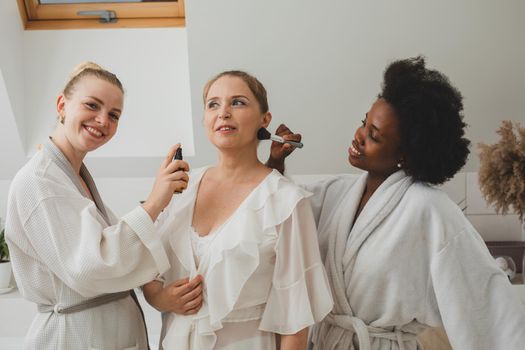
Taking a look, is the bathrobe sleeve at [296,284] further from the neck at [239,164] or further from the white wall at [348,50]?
the white wall at [348,50]

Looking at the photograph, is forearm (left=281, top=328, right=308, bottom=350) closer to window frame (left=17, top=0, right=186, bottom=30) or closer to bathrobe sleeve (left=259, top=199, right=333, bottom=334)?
bathrobe sleeve (left=259, top=199, right=333, bottom=334)

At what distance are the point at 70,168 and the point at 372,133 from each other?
80 centimetres

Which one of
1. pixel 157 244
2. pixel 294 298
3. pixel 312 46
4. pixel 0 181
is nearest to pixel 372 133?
pixel 294 298

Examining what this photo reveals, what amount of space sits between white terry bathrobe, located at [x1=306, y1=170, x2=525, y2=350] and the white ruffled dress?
171 millimetres

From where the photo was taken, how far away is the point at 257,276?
1359mm

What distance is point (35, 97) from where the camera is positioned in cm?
270

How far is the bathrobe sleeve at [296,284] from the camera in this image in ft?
4.39

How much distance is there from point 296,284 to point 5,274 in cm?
180

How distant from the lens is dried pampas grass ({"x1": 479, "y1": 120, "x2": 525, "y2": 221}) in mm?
1920

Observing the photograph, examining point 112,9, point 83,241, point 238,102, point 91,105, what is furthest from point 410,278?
point 112,9

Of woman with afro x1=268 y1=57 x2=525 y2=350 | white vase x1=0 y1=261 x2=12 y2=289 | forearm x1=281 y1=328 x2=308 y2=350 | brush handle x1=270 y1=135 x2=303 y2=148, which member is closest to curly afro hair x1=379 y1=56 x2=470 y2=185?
woman with afro x1=268 y1=57 x2=525 y2=350

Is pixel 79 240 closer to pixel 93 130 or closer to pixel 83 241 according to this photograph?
pixel 83 241

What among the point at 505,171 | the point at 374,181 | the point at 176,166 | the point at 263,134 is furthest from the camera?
the point at 505,171

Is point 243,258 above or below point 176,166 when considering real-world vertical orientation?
below
